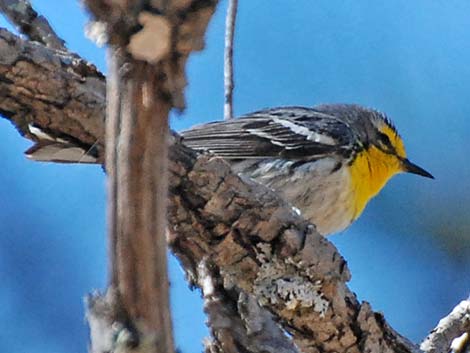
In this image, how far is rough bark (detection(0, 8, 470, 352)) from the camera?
1503 millimetres

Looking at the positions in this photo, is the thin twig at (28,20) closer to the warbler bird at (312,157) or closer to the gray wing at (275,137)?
the warbler bird at (312,157)

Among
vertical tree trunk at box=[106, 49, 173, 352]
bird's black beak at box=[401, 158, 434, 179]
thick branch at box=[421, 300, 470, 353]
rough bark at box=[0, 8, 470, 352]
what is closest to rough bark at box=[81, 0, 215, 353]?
vertical tree trunk at box=[106, 49, 173, 352]

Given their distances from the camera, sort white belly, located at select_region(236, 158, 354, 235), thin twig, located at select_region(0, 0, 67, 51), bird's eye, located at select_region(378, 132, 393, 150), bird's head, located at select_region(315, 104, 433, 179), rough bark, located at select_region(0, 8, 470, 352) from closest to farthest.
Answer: rough bark, located at select_region(0, 8, 470, 352) → thin twig, located at select_region(0, 0, 67, 51) → white belly, located at select_region(236, 158, 354, 235) → bird's head, located at select_region(315, 104, 433, 179) → bird's eye, located at select_region(378, 132, 393, 150)

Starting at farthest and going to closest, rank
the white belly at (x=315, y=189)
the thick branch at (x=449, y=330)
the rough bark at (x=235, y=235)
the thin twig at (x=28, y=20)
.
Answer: the white belly at (x=315, y=189)
the thin twig at (x=28, y=20)
the thick branch at (x=449, y=330)
the rough bark at (x=235, y=235)

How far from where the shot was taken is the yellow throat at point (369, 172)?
10.0 ft

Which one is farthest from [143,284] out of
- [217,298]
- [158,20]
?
[217,298]

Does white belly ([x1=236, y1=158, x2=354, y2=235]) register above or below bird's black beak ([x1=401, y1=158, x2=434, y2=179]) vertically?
below

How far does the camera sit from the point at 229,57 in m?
2.05

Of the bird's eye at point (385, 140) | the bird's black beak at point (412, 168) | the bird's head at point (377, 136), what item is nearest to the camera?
the bird's black beak at point (412, 168)

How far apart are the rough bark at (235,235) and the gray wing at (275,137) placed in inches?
55.6

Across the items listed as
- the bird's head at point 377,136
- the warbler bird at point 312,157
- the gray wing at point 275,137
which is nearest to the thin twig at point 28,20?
the warbler bird at point 312,157

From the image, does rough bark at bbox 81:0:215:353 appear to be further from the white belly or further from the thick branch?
the white belly

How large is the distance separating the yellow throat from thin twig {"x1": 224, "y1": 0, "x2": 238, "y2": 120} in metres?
1.00

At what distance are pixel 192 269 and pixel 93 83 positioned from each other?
0.37 metres
